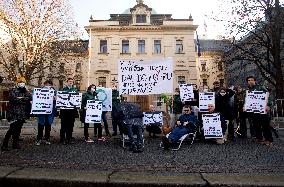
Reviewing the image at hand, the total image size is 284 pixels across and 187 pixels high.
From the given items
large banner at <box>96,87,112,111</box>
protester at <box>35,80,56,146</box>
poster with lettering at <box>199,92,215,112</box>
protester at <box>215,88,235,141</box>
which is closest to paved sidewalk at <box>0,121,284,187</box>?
protester at <box>35,80,56,146</box>

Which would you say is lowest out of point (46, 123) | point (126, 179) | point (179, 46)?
point (126, 179)

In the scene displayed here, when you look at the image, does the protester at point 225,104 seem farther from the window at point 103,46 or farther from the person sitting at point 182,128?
the window at point 103,46

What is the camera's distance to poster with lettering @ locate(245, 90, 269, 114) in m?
9.84

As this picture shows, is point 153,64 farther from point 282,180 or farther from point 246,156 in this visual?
point 282,180

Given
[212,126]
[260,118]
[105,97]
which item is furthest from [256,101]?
[105,97]

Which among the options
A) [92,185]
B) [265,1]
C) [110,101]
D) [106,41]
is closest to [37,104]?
[110,101]

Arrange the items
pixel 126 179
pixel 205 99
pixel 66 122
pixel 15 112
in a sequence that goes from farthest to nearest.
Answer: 1. pixel 205 99
2. pixel 66 122
3. pixel 15 112
4. pixel 126 179

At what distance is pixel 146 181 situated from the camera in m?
5.29

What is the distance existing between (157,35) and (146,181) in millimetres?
36309

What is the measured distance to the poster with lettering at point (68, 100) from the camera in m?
10.0

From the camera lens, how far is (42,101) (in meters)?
9.99

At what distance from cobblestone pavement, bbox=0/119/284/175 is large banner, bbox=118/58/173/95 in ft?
6.74

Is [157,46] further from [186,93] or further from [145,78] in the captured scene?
[145,78]

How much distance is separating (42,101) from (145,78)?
11.2ft
